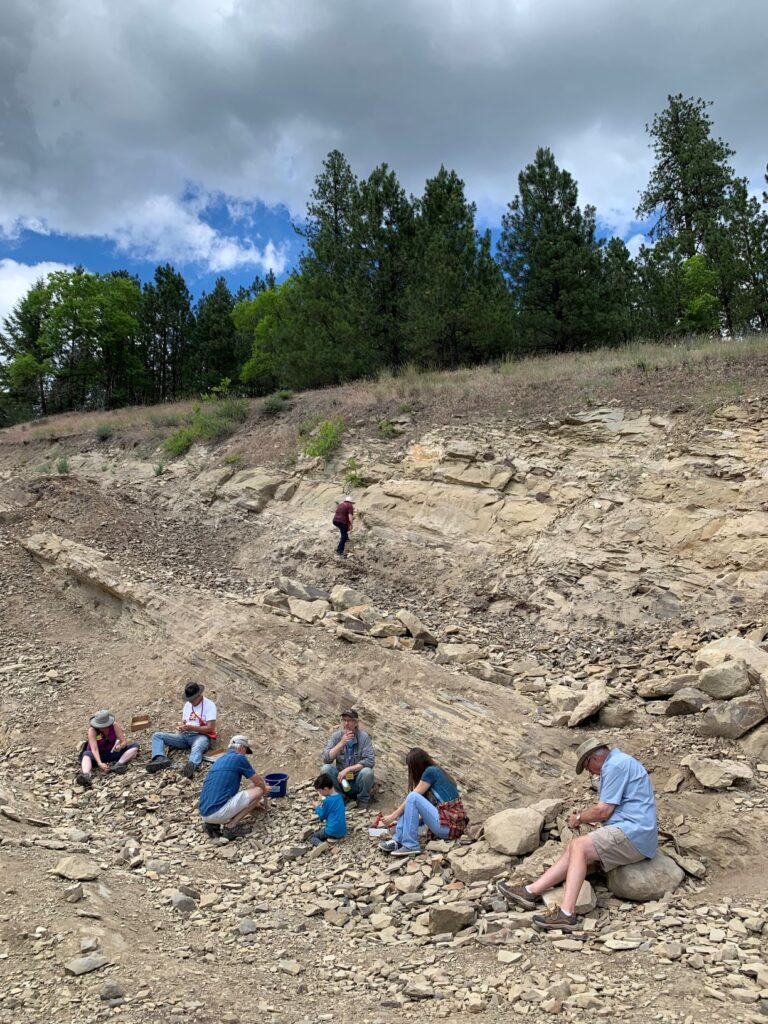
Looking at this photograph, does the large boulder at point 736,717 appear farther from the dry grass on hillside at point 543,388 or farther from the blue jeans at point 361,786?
the dry grass on hillside at point 543,388

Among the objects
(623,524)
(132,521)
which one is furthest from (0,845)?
(132,521)

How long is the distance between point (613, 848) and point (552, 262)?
17123mm

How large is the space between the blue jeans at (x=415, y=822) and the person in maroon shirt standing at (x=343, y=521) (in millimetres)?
6603

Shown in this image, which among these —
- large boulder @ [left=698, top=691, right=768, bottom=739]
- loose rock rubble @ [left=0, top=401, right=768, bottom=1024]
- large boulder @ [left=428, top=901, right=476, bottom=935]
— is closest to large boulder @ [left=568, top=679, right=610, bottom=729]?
loose rock rubble @ [left=0, top=401, right=768, bottom=1024]

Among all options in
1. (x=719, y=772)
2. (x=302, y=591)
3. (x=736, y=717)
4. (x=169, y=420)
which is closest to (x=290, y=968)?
(x=719, y=772)

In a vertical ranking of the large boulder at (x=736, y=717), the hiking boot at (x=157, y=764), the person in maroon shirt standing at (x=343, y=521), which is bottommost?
the hiking boot at (x=157, y=764)

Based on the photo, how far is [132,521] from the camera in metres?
15.0

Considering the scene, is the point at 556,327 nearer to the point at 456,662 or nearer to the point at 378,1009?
the point at 456,662

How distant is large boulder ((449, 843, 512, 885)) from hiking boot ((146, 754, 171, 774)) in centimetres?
429

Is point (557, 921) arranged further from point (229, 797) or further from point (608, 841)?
point (229, 797)

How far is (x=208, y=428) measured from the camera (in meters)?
18.0

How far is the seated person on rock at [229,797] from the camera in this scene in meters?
6.74

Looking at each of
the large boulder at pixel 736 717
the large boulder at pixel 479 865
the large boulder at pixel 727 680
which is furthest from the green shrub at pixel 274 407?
the large boulder at pixel 479 865

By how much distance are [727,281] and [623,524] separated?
12.8m
